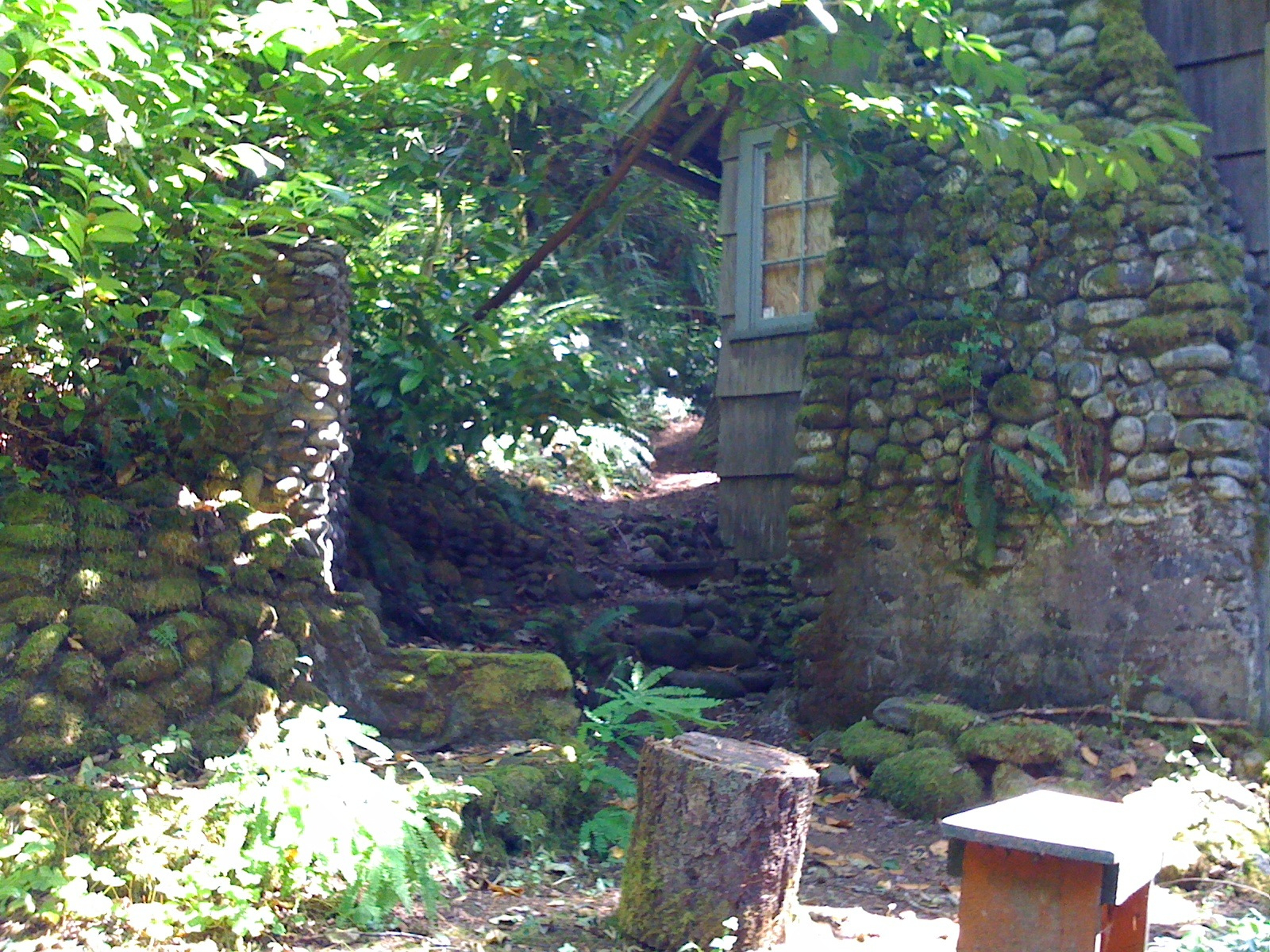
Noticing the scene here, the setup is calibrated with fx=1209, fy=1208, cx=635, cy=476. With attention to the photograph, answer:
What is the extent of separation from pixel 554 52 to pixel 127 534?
333cm

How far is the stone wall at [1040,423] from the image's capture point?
20.8 ft

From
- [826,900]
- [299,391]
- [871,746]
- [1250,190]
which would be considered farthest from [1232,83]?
[299,391]

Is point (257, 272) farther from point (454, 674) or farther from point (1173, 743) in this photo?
point (1173, 743)

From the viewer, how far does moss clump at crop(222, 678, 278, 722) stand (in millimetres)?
5551

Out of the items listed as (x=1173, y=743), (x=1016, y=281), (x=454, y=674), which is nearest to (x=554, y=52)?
(x=1016, y=281)

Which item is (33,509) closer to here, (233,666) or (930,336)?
(233,666)

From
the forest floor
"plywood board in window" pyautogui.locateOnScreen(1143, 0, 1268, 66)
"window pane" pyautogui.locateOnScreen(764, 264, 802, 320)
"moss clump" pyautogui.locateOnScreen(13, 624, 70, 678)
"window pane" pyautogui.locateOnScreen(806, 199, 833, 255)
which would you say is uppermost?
"plywood board in window" pyautogui.locateOnScreen(1143, 0, 1268, 66)

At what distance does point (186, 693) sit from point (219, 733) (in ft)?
0.79

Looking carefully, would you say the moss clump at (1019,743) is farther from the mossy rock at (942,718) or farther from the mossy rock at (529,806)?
the mossy rock at (529,806)

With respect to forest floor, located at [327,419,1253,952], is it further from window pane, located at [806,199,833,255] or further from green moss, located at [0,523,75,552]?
window pane, located at [806,199,833,255]

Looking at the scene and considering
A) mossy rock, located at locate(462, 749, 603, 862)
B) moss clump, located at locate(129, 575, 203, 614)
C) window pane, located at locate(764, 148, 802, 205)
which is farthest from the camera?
window pane, located at locate(764, 148, 802, 205)

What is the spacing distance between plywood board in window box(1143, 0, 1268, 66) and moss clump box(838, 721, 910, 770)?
419cm

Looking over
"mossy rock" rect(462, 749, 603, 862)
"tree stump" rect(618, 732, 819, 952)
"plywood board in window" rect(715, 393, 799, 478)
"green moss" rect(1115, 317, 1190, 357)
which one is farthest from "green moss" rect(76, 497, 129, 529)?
"green moss" rect(1115, 317, 1190, 357)

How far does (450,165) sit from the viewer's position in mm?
8289
